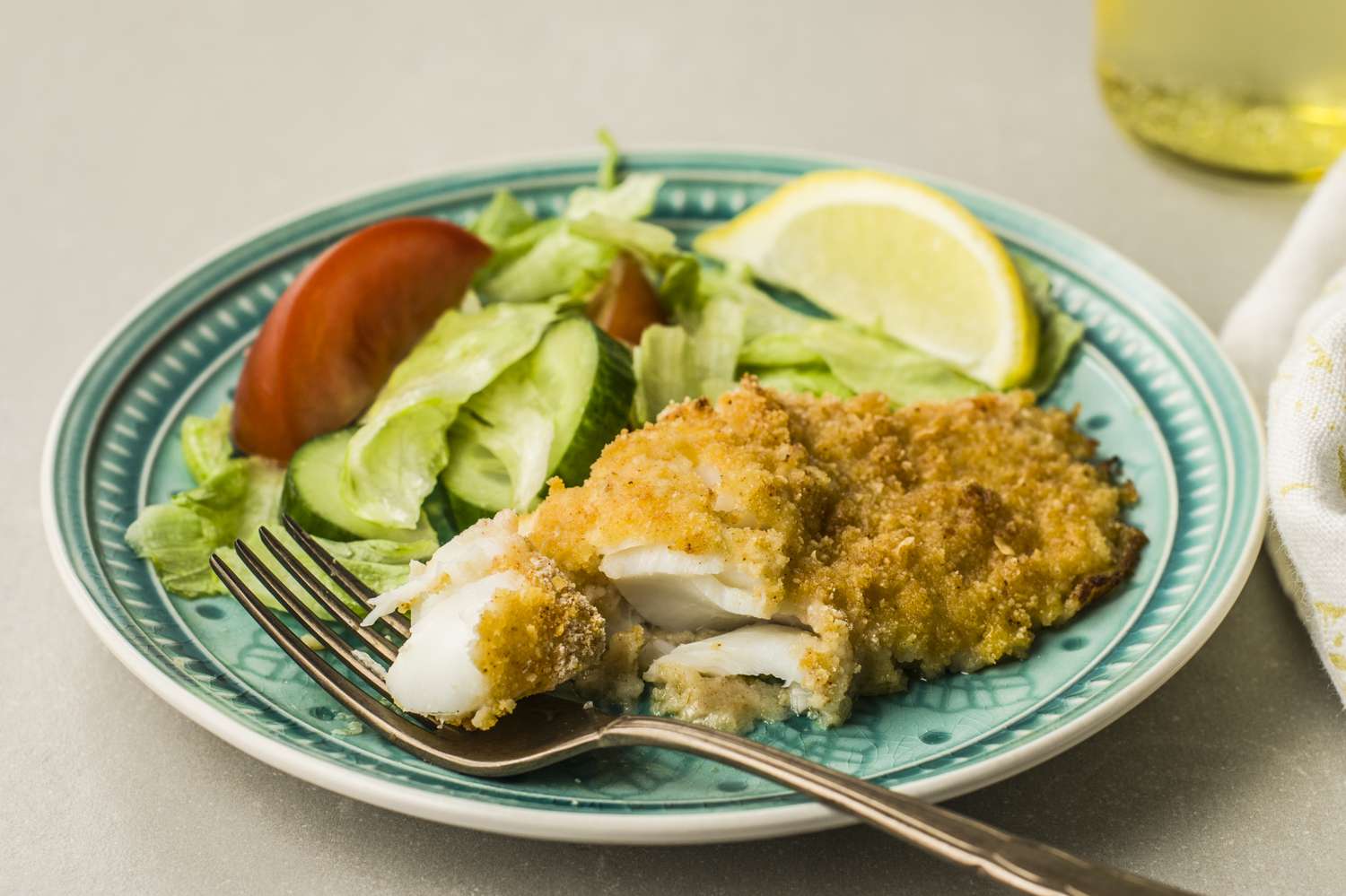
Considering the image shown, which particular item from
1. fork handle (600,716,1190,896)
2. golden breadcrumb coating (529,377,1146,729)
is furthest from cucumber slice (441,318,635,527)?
fork handle (600,716,1190,896)

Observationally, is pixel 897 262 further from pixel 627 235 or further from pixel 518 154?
pixel 518 154

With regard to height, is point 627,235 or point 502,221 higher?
point 627,235

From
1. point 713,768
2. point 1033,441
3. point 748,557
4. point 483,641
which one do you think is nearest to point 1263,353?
point 1033,441

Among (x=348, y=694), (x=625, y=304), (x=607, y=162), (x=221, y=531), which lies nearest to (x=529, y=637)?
(x=348, y=694)

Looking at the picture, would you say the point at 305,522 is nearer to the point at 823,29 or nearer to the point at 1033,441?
the point at 1033,441

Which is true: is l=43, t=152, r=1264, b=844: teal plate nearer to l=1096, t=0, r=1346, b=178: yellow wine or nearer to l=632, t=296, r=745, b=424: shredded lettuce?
l=632, t=296, r=745, b=424: shredded lettuce

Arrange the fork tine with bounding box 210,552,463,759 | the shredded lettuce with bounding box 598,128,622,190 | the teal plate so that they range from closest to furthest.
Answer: the teal plate, the fork tine with bounding box 210,552,463,759, the shredded lettuce with bounding box 598,128,622,190
